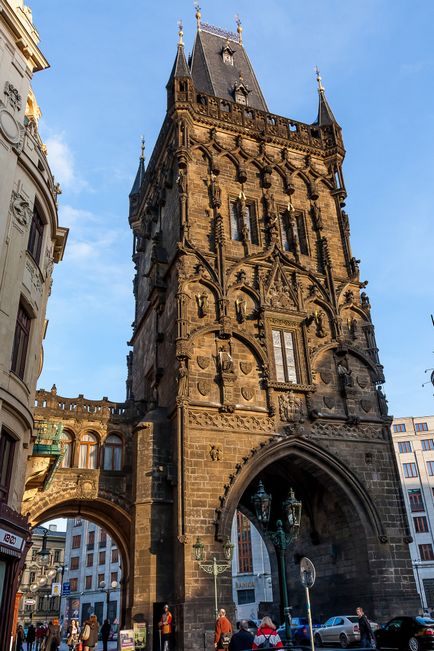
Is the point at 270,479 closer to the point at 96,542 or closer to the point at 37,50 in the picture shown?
the point at 37,50

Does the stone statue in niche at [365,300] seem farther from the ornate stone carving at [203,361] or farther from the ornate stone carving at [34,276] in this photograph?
the ornate stone carving at [34,276]

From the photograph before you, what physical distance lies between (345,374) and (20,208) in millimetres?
15088

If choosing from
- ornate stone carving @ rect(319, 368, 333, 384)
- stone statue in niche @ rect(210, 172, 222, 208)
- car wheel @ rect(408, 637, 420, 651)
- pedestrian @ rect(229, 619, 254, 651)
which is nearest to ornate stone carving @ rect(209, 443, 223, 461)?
ornate stone carving @ rect(319, 368, 333, 384)

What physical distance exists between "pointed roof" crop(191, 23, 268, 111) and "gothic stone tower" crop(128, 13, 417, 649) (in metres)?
3.31

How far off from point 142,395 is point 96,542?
1548 inches

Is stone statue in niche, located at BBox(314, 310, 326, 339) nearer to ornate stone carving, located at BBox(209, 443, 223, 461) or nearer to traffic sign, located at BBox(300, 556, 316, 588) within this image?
ornate stone carving, located at BBox(209, 443, 223, 461)

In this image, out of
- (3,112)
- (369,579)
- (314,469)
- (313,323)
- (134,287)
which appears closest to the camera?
(3,112)

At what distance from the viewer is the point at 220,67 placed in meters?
35.8

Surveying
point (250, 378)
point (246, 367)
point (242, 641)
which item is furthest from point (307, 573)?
point (246, 367)

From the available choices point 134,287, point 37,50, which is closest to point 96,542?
point 134,287

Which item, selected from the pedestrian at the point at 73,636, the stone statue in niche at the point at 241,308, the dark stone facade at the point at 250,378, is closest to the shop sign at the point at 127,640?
the dark stone facade at the point at 250,378

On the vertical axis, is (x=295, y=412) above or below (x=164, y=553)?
above

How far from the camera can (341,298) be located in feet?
87.8

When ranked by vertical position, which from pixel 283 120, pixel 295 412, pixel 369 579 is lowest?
pixel 369 579
